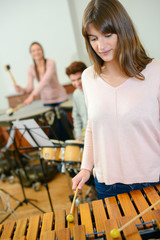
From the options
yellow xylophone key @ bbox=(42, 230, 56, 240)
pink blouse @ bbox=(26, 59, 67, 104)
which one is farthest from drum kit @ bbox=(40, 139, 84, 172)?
pink blouse @ bbox=(26, 59, 67, 104)

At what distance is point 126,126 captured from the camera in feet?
3.16

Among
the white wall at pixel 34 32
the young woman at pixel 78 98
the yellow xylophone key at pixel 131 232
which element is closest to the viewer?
the yellow xylophone key at pixel 131 232

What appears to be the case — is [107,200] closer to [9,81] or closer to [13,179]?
[13,179]

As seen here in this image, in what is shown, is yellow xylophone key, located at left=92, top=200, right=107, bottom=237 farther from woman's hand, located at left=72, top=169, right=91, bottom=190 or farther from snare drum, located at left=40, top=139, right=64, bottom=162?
snare drum, located at left=40, top=139, right=64, bottom=162

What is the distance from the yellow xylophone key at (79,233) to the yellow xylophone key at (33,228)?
0.68 feet

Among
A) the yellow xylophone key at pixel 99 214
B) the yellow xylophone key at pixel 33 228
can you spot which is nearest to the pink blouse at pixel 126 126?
the yellow xylophone key at pixel 99 214

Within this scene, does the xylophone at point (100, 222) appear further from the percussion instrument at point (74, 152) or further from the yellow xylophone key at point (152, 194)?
the percussion instrument at point (74, 152)

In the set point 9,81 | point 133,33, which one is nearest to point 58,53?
point 9,81

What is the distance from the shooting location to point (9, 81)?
4262 millimetres

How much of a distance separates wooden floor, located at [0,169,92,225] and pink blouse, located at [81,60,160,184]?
1.39m

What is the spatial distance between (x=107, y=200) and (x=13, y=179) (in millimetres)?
2207

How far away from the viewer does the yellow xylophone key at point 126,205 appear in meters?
0.97

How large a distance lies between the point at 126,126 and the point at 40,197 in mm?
1890

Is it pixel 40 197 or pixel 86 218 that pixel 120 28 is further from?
pixel 40 197
